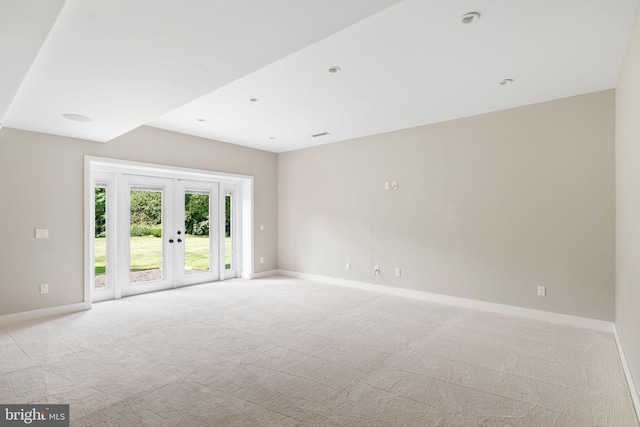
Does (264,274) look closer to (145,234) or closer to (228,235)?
(228,235)

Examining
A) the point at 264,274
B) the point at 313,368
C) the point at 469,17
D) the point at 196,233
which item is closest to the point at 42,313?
the point at 196,233

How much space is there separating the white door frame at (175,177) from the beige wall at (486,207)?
4.79 ft

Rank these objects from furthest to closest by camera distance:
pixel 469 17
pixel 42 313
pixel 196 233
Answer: pixel 196 233 < pixel 42 313 < pixel 469 17

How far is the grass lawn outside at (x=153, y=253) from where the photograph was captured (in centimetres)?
538

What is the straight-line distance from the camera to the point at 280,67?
3.27 m

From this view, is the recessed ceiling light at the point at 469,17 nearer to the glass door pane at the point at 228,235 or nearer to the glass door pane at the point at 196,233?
the glass door pane at the point at 196,233

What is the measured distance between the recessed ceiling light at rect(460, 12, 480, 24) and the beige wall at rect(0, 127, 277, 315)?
4.89 m

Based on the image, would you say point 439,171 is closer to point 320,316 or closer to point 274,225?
point 320,316

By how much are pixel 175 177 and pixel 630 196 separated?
20.5 ft

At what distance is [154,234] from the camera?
596cm

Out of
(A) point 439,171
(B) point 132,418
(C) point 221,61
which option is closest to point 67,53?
(C) point 221,61

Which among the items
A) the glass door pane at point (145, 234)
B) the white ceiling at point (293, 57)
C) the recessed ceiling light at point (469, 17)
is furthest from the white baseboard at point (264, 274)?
the recessed ceiling light at point (469, 17)

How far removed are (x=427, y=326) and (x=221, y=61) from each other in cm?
362

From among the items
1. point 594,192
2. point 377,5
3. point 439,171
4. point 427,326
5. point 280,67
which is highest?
point 280,67
